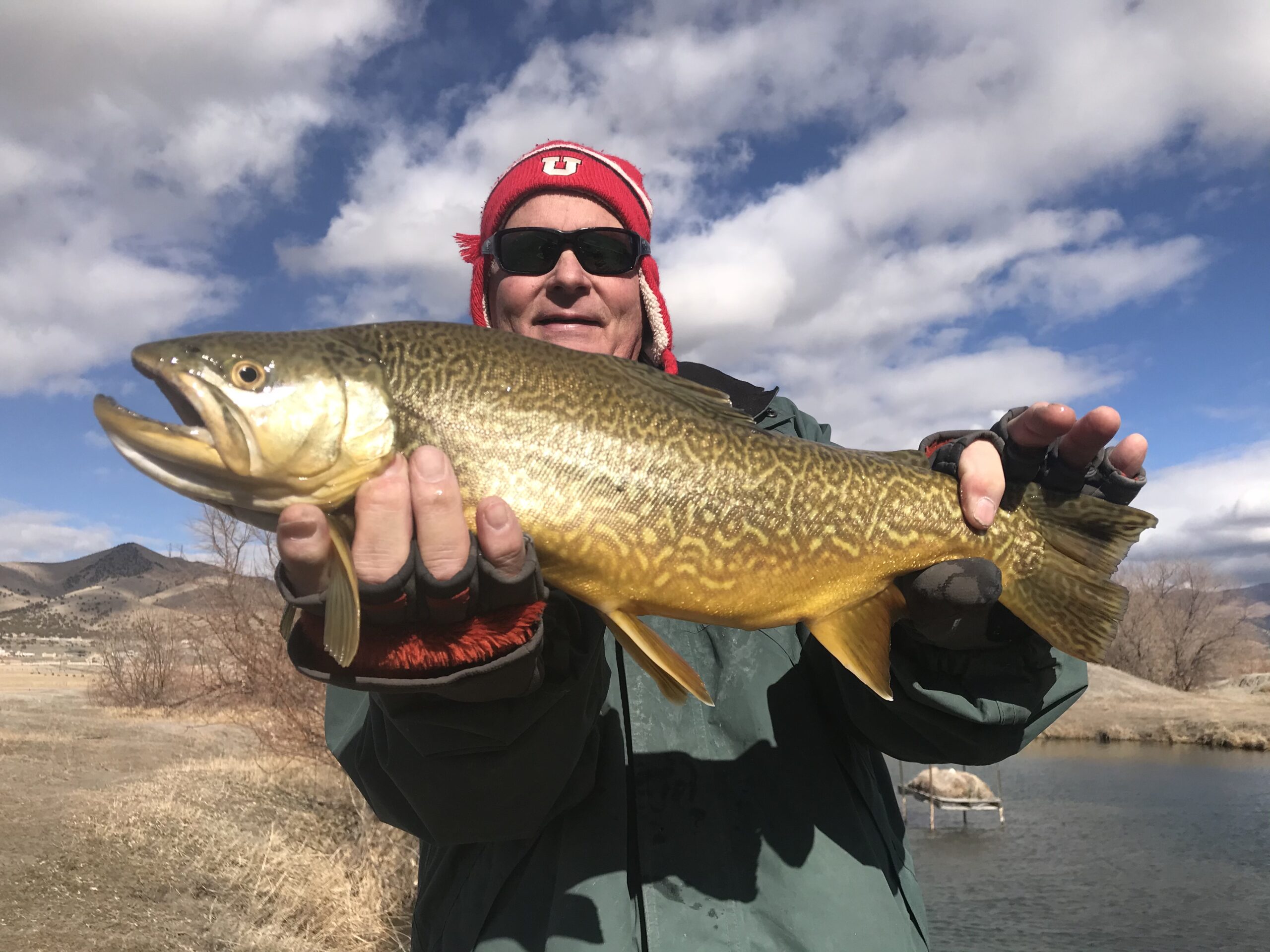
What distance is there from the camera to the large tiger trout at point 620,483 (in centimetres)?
236

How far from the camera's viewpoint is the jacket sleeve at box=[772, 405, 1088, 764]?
2570mm

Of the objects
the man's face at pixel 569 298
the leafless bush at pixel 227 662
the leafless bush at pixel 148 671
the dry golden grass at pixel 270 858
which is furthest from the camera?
the leafless bush at pixel 148 671

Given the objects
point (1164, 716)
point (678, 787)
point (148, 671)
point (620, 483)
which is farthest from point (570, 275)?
point (1164, 716)

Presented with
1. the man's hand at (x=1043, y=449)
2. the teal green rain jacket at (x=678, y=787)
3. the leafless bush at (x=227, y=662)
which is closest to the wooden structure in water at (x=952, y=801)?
the leafless bush at (x=227, y=662)

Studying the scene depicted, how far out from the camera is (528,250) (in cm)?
381

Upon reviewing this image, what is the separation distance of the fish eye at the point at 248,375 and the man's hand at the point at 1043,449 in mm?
2123

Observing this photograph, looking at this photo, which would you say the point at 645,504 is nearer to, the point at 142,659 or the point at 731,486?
the point at 731,486

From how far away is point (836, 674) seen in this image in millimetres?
2855

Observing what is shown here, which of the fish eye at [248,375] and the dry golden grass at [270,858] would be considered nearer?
the fish eye at [248,375]

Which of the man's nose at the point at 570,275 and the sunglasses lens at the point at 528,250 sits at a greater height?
the sunglasses lens at the point at 528,250

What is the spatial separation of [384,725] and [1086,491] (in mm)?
2281

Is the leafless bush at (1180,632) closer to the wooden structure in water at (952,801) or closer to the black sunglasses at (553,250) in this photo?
the wooden structure in water at (952,801)

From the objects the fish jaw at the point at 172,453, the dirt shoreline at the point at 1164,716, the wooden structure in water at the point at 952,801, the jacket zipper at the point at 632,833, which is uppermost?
the fish jaw at the point at 172,453

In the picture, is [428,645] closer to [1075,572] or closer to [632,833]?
[632,833]
